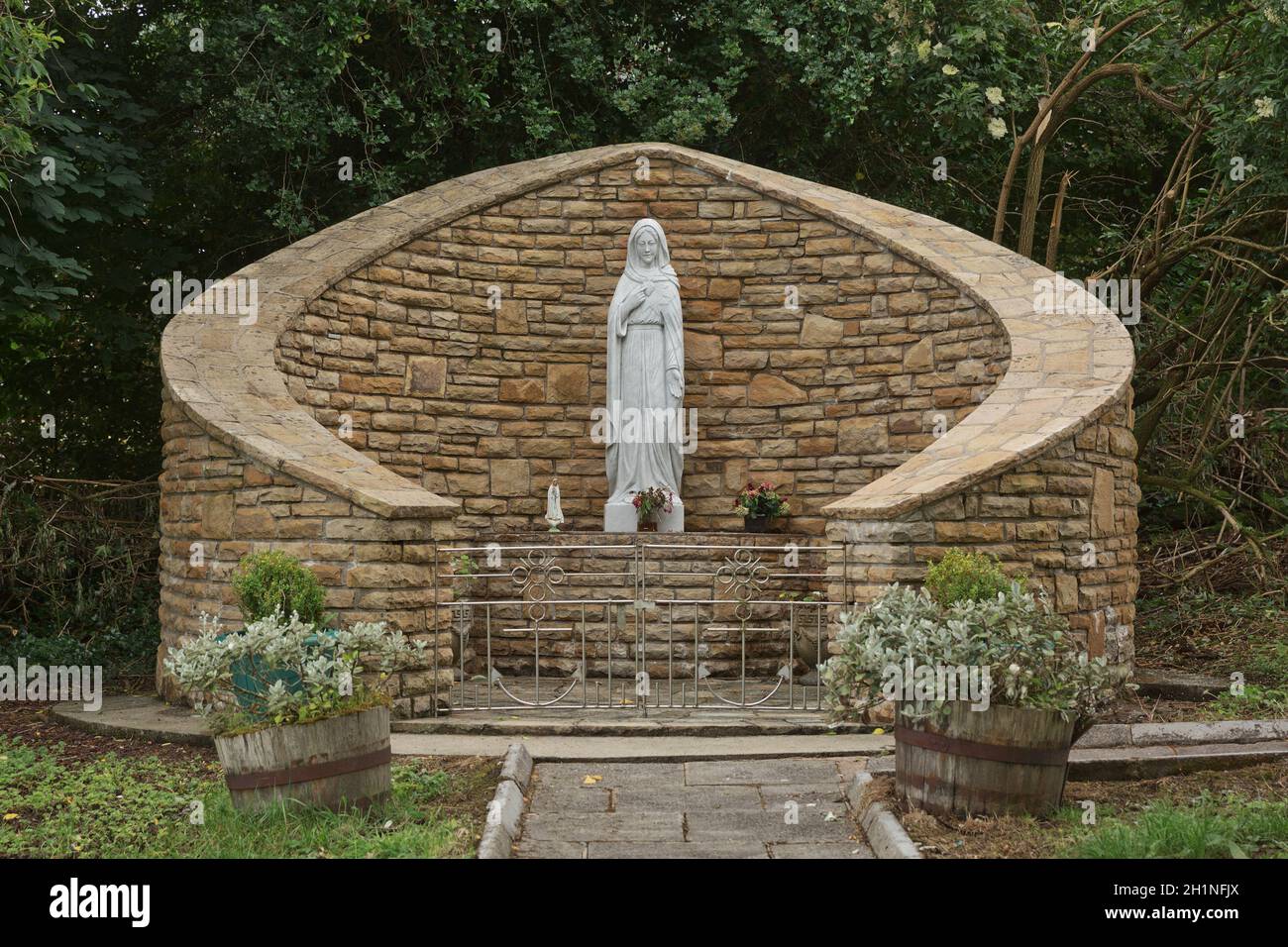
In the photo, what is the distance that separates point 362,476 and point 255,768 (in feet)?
9.40

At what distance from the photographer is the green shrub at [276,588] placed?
6.42 meters

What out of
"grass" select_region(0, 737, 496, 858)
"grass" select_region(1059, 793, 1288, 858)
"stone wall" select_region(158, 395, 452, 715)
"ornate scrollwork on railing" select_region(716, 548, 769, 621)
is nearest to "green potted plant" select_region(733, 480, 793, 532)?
"ornate scrollwork on railing" select_region(716, 548, 769, 621)

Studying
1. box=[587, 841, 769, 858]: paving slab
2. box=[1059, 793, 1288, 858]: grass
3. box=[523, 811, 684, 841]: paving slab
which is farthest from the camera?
box=[523, 811, 684, 841]: paving slab

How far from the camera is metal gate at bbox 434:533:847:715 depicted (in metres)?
9.41

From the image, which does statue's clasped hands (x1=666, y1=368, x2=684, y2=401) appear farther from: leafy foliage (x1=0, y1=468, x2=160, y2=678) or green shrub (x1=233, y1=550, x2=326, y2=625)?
green shrub (x1=233, y1=550, x2=326, y2=625)

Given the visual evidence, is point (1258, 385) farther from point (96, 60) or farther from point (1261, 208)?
point (96, 60)

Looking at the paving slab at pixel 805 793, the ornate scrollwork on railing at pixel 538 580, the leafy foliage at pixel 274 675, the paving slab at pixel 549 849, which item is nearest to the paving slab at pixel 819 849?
the paving slab at pixel 805 793

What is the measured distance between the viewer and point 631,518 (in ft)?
35.6

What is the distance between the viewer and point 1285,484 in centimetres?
1234

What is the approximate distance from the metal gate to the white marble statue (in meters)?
1.00

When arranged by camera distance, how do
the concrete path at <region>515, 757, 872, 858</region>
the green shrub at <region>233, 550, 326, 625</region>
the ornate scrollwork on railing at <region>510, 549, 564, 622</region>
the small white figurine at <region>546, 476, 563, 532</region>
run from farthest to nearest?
the small white figurine at <region>546, 476, 563, 532</region> < the ornate scrollwork on railing at <region>510, 549, 564, 622</region> < the green shrub at <region>233, 550, 326, 625</region> < the concrete path at <region>515, 757, 872, 858</region>

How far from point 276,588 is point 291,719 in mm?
1169

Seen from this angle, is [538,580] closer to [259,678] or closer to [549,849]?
[259,678]

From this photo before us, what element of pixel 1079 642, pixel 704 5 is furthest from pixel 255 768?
pixel 704 5
